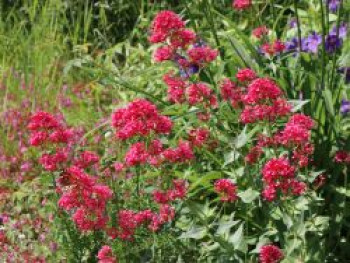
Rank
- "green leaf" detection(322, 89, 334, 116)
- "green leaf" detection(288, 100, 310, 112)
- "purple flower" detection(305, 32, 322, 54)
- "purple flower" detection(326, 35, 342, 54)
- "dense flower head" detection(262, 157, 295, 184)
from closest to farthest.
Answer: "dense flower head" detection(262, 157, 295, 184) → "green leaf" detection(288, 100, 310, 112) → "green leaf" detection(322, 89, 334, 116) → "purple flower" detection(326, 35, 342, 54) → "purple flower" detection(305, 32, 322, 54)

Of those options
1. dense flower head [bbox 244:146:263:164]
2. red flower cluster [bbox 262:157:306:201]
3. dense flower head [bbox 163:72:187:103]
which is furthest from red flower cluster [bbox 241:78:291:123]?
dense flower head [bbox 163:72:187:103]

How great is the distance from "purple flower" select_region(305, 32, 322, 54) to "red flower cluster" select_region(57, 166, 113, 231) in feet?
5.38

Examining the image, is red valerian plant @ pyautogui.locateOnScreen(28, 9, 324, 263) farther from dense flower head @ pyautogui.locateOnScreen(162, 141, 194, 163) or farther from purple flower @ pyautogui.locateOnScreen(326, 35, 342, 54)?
purple flower @ pyautogui.locateOnScreen(326, 35, 342, 54)

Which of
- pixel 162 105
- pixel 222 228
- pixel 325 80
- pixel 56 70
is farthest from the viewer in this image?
pixel 56 70

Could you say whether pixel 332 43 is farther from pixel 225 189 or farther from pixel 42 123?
pixel 42 123

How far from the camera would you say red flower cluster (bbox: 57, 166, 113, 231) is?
2768 mm

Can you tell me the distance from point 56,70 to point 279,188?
386 centimetres

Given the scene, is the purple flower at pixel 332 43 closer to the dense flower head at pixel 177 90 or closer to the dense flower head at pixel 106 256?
the dense flower head at pixel 177 90

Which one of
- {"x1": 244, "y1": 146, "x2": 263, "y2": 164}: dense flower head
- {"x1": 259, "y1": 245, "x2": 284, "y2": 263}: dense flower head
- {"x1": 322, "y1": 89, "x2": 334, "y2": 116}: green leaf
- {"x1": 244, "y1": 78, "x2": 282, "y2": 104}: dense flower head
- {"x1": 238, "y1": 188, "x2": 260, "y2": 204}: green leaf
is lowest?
{"x1": 259, "y1": 245, "x2": 284, "y2": 263}: dense flower head

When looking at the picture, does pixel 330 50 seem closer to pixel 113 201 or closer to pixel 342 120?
pixel 342 120

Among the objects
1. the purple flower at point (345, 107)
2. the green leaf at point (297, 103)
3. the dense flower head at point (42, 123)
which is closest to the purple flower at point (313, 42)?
the purple flower at point (345, 107)

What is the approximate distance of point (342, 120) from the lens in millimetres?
3686

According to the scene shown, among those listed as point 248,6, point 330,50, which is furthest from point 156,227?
point 330,50

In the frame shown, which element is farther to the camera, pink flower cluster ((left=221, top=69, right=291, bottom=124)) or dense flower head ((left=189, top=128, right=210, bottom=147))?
dense flower head ((left=189, top=128, right=210, bottom=147))
